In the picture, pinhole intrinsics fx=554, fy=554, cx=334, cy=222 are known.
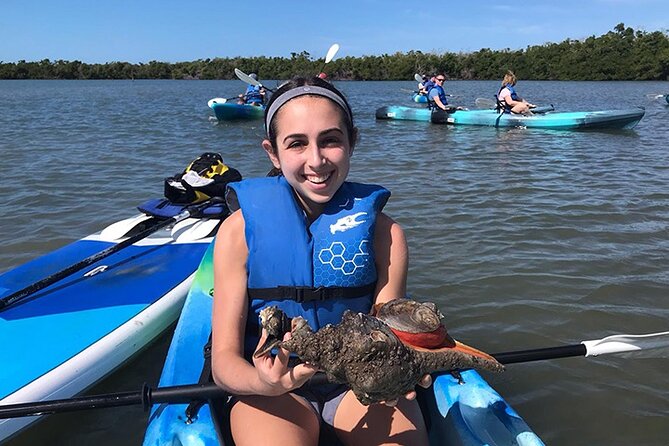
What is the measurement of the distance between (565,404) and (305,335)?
6.59ft

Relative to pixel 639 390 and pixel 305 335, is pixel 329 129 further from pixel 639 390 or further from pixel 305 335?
pixel 639 390

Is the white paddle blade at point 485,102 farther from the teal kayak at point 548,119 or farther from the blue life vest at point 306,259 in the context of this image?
the blue life vest at point 306,259

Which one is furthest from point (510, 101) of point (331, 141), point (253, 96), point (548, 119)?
point (331, 141)

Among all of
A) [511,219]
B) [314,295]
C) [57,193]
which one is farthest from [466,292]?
[57,193]

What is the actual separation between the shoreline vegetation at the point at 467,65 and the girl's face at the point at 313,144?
42.3 m

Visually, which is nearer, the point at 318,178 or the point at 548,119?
the point at 318,178

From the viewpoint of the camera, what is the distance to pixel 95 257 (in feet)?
11.3

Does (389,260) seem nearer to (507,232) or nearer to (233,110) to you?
(507,232)

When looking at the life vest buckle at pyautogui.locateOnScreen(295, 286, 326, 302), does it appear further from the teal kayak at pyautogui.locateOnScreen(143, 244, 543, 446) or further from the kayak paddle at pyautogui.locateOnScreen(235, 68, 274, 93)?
the kayak paddle at pyautogui.locateOnScreen(235, 68, 274, 93)

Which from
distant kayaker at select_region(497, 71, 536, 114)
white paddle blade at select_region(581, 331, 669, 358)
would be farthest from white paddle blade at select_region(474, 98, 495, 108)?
white paddle blade at select_region(581, 331, 669, 358)

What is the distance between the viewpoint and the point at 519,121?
1273 cm

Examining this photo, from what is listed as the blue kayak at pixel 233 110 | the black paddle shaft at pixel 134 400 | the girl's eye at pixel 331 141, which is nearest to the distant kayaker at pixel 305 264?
the girl's eye at pixel 331 141

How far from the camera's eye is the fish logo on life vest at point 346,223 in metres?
1.92

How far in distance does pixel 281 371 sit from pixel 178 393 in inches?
24.8
